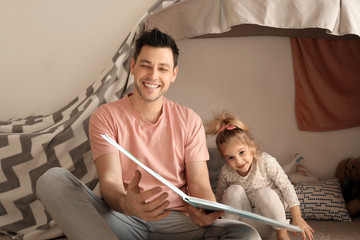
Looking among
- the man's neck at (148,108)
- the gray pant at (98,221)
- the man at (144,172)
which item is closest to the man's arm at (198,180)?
the man at (144,172)

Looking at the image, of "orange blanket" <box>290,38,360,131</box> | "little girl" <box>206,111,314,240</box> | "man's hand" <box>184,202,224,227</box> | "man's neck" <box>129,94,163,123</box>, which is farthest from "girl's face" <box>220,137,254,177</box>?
"orange blanket" <box>290,38,360,131</box>

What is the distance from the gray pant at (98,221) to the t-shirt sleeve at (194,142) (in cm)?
24

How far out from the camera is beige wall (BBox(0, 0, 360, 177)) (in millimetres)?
2877

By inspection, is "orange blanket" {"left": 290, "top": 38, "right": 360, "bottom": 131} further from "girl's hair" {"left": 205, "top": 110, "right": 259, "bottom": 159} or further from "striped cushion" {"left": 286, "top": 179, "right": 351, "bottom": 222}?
"girl's hair" {"left": 205, "top": 110, "right": 259, "bottom": 159}

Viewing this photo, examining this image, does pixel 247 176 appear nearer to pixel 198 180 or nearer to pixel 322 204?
pixel 198 180

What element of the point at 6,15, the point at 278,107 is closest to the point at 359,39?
the point at 278,107

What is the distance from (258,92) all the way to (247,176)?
0.97 meters

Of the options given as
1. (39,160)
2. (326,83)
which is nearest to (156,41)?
(39,160)

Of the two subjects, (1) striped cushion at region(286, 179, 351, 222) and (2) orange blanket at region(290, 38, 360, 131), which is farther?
(2) orange blanket at region(290, 38, 360, 131)

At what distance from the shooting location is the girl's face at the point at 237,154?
2.01 m

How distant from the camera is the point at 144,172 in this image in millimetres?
1668

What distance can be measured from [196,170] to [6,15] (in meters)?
1.89

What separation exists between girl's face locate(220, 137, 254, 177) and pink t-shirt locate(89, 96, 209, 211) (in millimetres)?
269

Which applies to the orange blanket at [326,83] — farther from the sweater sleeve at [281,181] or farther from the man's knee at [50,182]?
the man's knee at [50,182]
